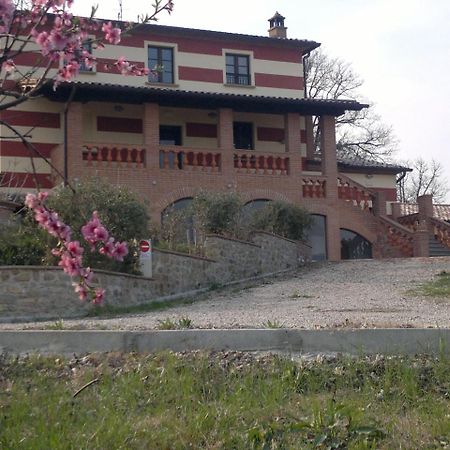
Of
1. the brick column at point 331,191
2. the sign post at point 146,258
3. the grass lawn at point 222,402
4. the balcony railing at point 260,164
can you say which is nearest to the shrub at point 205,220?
the sign post at point 146,258

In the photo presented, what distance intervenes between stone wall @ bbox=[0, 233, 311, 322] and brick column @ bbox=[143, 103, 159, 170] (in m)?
5.47

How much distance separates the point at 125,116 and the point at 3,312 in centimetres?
1552

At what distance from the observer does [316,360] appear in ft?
27.2

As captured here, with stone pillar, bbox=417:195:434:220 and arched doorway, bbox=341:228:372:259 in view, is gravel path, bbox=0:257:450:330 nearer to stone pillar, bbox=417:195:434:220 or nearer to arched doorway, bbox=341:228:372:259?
arched doorway, bbox=341:228:372:259

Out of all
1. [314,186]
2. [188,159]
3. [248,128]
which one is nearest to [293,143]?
[314,186]

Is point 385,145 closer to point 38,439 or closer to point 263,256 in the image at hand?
point 263,256

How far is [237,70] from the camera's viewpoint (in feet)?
107

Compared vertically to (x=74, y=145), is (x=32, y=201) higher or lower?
lower

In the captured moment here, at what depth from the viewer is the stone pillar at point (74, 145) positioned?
84.2 ft

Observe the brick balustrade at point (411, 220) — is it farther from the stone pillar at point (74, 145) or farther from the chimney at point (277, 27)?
the stone pillar at point (74, 145)

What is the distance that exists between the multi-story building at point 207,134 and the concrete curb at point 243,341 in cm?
1587

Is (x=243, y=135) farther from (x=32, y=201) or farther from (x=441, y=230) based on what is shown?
(x=32, y=201)

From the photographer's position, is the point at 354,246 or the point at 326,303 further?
the point at 354,246

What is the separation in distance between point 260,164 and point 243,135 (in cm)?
372
